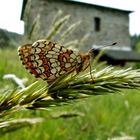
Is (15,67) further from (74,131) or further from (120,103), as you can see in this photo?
(74,131)

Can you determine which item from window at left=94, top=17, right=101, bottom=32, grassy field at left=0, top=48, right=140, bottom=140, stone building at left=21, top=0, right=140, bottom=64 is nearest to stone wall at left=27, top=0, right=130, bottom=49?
stone building at left=21, top=0, right=140, bottom=64

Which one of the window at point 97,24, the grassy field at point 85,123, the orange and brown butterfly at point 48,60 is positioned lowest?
the window at point 97,24

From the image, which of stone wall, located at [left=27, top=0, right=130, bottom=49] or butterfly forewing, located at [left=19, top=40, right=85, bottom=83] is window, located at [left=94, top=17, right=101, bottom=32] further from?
butterfly forewing, located at [left=19, top=40, right=85, bottom=83]

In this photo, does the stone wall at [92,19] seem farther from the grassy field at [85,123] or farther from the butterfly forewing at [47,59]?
the butterfly forewing at [47,59]

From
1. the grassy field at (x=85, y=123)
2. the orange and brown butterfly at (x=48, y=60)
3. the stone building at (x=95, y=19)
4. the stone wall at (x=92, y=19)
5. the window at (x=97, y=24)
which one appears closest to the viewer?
the orange and brown butterfly at (x=48, y=60)

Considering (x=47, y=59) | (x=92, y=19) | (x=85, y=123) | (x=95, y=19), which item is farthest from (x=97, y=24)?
(x=47, y=59)

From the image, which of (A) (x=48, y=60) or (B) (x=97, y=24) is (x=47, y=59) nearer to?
(A) (x=48, y=60)

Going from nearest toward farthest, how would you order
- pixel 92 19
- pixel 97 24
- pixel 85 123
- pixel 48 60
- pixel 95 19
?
pixel 48 60, pixel 85 123, pixel 92 19, pixel 97 24, pixel 95 19

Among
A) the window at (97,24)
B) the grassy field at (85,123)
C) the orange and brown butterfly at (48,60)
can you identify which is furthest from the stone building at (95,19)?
the orange and brown butterfly at (48,60)
